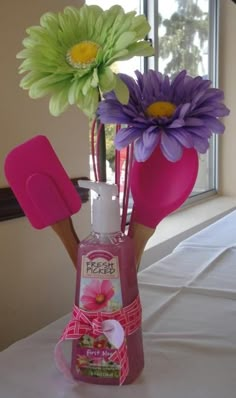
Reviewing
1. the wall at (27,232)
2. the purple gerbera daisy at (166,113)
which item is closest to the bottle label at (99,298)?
the purple gerbera daisy at (166,113)

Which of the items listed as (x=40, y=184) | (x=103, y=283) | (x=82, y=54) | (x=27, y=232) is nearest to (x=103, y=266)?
(x=103, y=283)

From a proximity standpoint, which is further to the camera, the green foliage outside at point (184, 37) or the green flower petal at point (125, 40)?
the green foliage outside at point (184, 37)

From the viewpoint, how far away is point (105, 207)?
0.53 metres

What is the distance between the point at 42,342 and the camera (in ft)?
2.09

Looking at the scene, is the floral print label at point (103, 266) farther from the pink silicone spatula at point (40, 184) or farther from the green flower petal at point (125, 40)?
the green flower petal at point (125, 40)

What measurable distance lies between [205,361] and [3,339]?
47 centimetres

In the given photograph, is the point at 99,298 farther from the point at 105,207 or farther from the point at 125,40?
the point at 125,40

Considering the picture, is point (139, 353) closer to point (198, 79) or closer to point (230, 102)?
point (198, 79)

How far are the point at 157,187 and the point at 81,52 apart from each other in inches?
7.2

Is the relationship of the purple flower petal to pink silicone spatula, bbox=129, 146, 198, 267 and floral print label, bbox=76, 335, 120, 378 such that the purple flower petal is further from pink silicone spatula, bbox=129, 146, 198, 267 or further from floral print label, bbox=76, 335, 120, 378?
floral print label, bbox=76, 335, 120, 378

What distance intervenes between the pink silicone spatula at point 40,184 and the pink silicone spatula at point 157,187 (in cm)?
8

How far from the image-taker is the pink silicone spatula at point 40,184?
0.55 metres

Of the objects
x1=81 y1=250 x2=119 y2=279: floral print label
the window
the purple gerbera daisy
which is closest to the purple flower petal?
the purple gerbera daisy

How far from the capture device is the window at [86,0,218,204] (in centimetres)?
208
